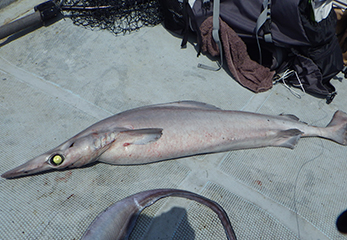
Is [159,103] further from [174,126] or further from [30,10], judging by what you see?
[30,10]

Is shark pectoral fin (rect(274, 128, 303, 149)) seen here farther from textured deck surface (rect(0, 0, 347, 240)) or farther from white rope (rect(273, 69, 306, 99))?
white rope (rect(273, 69, 306, 99))

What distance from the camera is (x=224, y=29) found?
3.03 meters

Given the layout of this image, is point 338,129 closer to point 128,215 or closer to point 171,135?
point 171,135

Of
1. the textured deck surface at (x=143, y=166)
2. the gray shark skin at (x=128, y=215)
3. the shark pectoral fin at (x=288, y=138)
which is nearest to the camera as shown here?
the gray shark skin at (x=128, y=215)

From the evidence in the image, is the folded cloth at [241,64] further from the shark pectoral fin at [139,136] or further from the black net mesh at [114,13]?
the shark pectoral fin at [139,136]

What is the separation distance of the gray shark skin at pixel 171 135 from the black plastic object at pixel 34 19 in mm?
1878

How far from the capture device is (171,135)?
2152 mm

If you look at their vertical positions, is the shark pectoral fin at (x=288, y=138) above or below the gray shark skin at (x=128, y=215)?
below

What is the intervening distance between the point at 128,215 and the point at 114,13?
284cm

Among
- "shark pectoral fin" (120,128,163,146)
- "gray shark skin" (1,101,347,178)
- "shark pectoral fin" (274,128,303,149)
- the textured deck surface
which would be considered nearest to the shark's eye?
"gray shark skin" (1,101,347,178)

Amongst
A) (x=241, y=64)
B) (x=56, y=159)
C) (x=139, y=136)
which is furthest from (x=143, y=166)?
(x=241, y=64)

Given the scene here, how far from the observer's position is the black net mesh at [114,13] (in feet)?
11.3

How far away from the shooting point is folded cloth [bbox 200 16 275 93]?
3000 mm

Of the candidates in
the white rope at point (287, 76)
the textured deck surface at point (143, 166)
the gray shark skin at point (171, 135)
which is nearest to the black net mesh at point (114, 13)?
the textured deck surface at point (143, 166)
